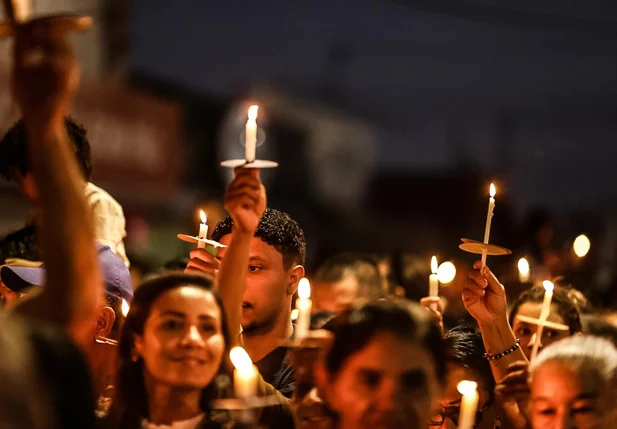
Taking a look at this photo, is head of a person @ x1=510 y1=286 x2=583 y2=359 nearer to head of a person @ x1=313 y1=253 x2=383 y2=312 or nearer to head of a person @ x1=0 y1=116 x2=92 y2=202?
head of a person @ x1=313 y1=253 x2=383 y2=312

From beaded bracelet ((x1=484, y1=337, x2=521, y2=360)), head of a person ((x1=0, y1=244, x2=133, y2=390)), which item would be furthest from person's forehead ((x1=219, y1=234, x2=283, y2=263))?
beaded bracelet ((x1=484, y1=337, x2=521, y2=360))

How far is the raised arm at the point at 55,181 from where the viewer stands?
2.51 m

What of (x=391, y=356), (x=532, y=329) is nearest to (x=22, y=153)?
(x=391, y=356)

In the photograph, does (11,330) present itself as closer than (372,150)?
Yes

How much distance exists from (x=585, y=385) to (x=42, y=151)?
1.97 m

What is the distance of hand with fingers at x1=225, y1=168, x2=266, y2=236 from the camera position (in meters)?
3.82

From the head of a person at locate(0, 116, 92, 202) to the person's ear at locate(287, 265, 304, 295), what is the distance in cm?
106

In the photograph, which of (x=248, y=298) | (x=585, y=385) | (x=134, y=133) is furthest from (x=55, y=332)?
(x=134, y=133)

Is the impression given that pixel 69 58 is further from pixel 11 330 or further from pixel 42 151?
pixel 11 330

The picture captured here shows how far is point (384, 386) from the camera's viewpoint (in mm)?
3277

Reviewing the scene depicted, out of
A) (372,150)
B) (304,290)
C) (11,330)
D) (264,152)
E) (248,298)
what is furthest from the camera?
(372,150)

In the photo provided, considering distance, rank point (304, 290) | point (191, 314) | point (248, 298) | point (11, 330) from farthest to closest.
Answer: point (248, 298)
point (304, 290)
point (191, 314)
point (11, 330)

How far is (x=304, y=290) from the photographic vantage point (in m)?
4.21

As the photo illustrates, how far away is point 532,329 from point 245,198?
213 cm
